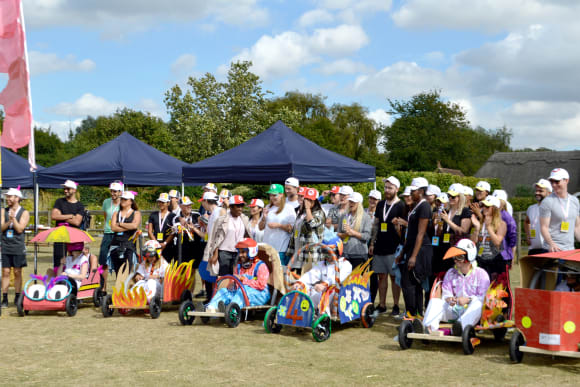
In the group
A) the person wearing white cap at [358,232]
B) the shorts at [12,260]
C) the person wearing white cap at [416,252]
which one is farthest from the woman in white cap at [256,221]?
the shorts at [12,260]

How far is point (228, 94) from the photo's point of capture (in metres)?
45.8

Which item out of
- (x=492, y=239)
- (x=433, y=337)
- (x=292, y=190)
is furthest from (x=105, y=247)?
(x=492, y=239)

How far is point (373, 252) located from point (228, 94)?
3735cm

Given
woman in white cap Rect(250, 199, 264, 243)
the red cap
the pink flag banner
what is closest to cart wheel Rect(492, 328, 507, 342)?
the red cap

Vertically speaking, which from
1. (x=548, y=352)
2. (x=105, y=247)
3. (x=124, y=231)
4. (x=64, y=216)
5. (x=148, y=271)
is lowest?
(x=548, y=352)

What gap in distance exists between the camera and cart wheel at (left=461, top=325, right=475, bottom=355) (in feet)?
23.2

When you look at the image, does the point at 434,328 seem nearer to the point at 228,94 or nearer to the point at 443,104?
the point at 228,94

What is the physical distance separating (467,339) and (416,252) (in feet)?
5.13

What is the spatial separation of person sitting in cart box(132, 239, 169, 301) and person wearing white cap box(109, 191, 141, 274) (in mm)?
654

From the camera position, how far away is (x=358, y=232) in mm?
9586

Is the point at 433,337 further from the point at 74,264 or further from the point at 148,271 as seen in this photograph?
the point at 74,264

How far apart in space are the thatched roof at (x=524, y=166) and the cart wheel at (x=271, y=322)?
4477 centimetres

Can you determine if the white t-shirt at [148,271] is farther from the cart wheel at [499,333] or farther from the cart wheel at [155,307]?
the cart wheel at [499,333]

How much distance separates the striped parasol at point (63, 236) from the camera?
1022cm
